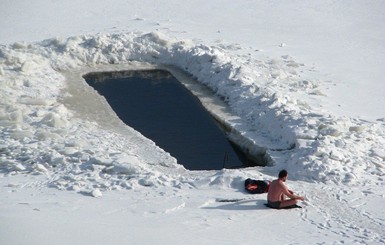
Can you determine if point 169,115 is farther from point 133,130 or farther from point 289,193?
point 289,193

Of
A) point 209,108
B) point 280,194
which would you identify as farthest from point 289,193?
point 209,108

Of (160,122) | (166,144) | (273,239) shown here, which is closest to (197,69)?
(160,122)

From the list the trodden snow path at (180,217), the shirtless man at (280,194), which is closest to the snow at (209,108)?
the trodden snow path at (180,217)

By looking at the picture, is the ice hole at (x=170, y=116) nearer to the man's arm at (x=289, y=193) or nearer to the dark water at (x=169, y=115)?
the dark water at (x=169, y=115)

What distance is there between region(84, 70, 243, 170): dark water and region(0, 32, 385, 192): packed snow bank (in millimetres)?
462

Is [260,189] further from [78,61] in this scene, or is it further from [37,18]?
[37,18]

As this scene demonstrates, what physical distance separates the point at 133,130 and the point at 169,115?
54.4 inches

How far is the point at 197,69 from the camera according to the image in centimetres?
1617

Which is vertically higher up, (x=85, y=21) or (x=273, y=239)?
(x=85, y=21)

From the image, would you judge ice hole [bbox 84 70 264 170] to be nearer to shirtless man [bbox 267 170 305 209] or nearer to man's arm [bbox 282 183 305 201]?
shirtless man [bbox 267 170 305 209]

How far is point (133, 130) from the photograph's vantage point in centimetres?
1305

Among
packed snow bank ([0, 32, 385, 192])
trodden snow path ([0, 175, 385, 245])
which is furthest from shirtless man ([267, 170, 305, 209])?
packed snow bank ([0, 32, 385, 192])

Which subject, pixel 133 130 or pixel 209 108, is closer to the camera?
pixel 133 130

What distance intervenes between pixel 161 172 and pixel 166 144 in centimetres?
175
